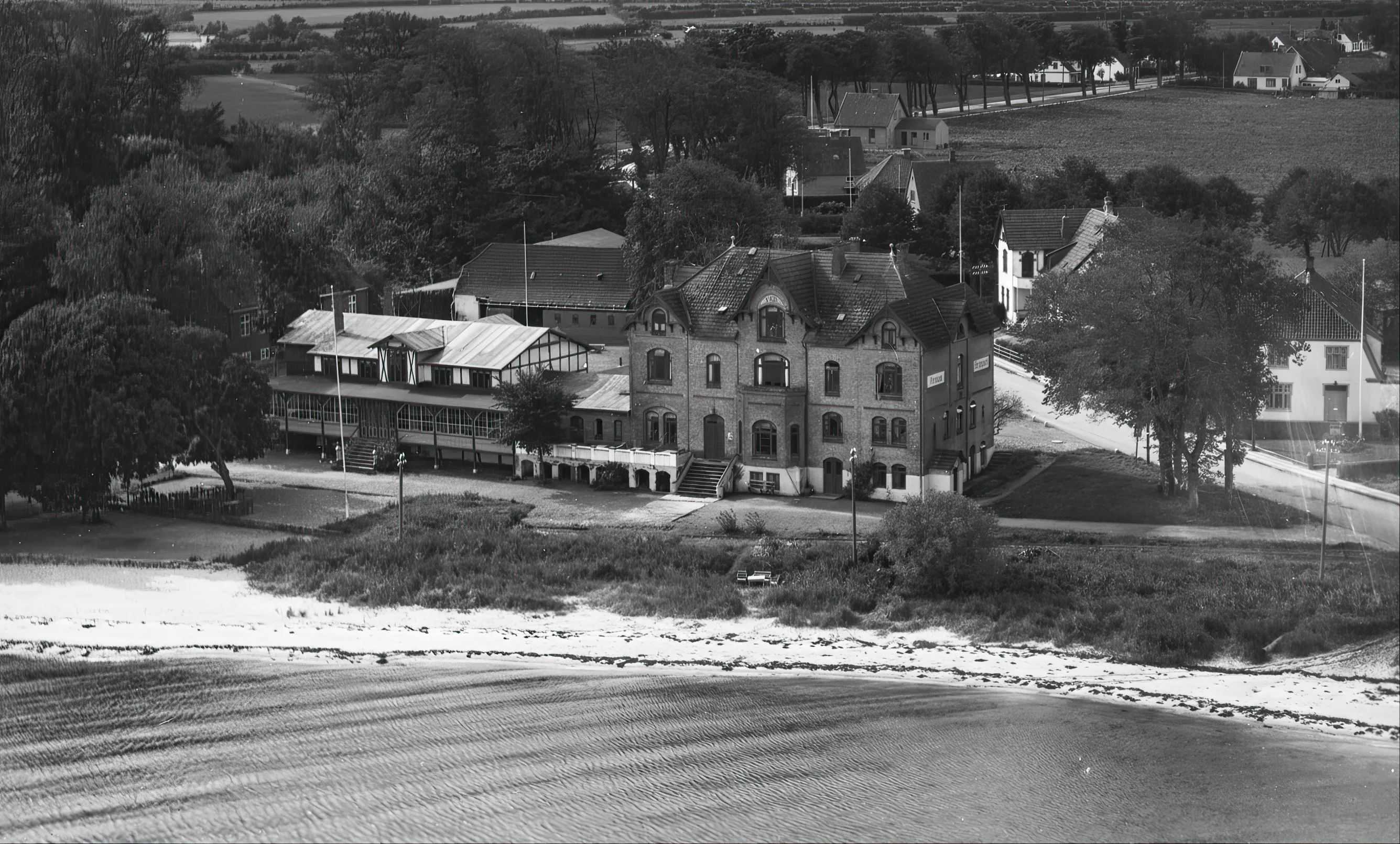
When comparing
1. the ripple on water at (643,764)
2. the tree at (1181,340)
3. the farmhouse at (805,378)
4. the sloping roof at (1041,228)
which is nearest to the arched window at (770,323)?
the farmhouse at (805,378)

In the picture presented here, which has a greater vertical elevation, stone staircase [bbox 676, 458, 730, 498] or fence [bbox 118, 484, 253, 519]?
stone staircase [bbox 676, 458, 730, 498]

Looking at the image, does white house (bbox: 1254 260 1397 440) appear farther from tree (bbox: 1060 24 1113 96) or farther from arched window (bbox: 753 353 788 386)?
tree (bbox: 1060 24 1113 96)

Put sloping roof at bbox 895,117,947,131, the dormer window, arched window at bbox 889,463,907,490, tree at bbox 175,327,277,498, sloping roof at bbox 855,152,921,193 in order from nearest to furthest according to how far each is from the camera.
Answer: the dormer window, arched window at bbox 889,463,907,490, tree at bbox 175,327,277,498, sloping roof at bbox 855,152,921,193, sloping roof at bbox 895,117,947,131

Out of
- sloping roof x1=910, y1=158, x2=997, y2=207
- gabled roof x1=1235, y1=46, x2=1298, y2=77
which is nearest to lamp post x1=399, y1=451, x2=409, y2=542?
sloping roof x1=910, y1=158, x2=997, y2=207

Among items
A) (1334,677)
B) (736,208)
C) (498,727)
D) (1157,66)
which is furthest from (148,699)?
(1157,66)

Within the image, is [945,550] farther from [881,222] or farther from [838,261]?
[881,222]

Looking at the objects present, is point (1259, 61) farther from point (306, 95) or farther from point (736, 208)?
point (306, 95)
